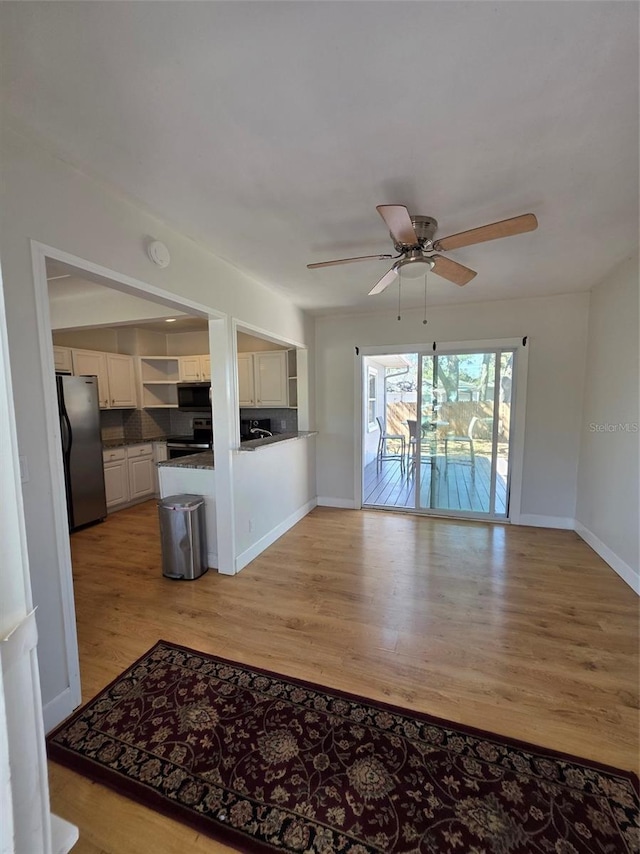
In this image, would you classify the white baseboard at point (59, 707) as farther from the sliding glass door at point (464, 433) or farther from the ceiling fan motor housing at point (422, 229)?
the sliding glass door at point (464, 433)

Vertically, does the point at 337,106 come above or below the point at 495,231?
above

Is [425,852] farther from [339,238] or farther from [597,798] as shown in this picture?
[339,238]

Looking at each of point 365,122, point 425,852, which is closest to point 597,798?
point 425,852

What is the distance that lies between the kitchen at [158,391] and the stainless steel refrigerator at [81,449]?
277 millimetres

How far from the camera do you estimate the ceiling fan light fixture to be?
2314mm

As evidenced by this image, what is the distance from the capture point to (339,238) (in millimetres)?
2574

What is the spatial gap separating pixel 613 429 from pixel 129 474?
5.73 metres

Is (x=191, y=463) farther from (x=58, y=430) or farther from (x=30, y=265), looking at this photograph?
(x=30, y=265)

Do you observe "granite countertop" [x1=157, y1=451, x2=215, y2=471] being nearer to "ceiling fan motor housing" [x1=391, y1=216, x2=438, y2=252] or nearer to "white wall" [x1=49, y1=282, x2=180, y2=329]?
"white wall" [x1=49, y1=282, x2=180, y2=329]

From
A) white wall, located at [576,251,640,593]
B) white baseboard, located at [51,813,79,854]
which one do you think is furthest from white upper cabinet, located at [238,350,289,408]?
white baseboard, located at [51,813,79,854]

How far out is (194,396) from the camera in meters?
5.60

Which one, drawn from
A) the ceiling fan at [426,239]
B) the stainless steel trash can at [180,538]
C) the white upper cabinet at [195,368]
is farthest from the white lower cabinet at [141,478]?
the ceiling fan at [426,239]

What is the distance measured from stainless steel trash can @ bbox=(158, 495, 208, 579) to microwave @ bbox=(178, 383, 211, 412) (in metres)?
2.62

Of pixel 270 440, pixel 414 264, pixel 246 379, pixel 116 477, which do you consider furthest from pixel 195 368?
pixel 414 264
